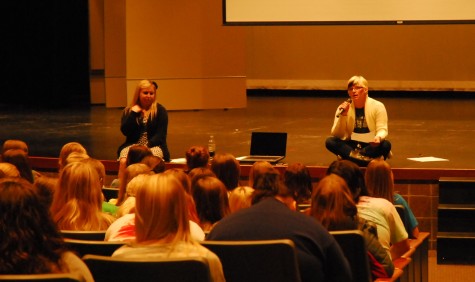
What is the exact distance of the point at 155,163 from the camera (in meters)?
4.93

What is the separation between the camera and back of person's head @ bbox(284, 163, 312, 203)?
166 inches

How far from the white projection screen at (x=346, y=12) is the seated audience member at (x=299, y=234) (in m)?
6.86

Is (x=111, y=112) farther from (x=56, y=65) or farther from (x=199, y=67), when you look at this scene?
(x=56, y=65)

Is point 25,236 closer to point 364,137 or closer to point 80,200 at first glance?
point 80,200

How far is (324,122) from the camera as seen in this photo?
10.9 metres

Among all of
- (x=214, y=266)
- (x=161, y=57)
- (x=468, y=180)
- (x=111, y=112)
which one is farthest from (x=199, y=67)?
(x=214, y=266)

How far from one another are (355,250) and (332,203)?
0.21 metres

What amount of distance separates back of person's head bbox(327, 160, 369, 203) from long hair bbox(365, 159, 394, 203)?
0.39 m

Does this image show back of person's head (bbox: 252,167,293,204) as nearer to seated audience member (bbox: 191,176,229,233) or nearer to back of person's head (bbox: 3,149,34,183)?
seated audience member (bbox: 191,176,229,233)

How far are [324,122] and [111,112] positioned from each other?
10.9 ft

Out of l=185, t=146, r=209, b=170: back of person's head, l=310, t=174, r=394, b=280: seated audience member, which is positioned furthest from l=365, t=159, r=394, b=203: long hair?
l=185, t=146, r=209, b=170: back of person's head

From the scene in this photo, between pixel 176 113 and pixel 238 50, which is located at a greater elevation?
pixel 238 50

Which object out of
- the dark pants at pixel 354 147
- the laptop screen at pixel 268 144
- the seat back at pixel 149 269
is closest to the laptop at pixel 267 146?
the laptop screen at pixel 268 144

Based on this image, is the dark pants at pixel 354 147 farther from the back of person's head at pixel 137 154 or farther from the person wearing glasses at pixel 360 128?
the back of person's head at pixel 137 154
